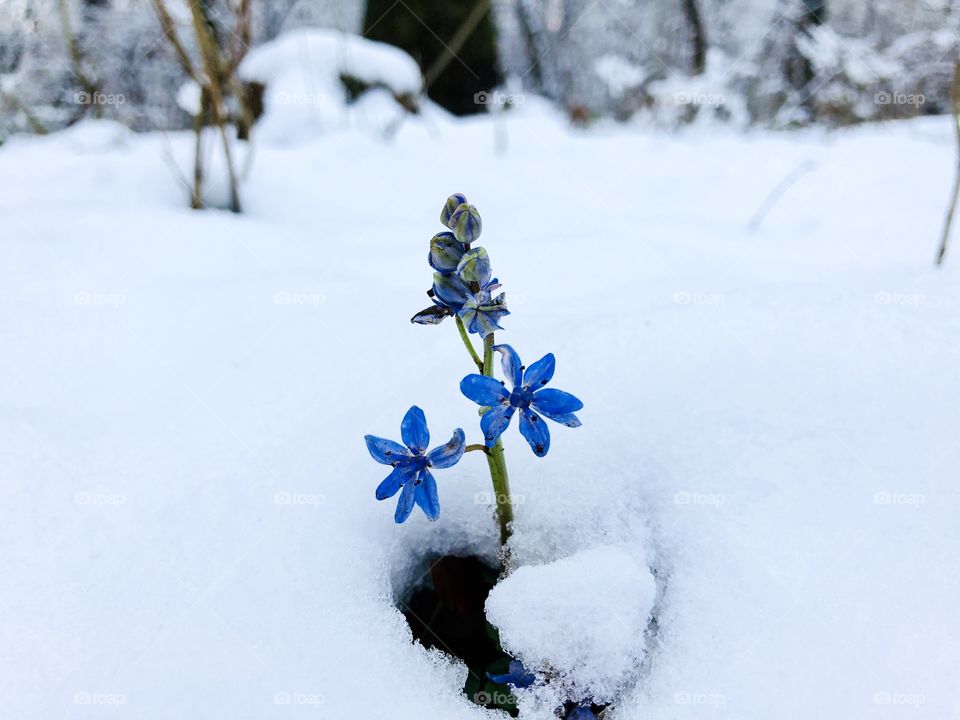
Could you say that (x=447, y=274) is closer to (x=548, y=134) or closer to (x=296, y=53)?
(x=548, y=134)

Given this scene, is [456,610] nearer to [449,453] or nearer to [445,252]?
[449,453]

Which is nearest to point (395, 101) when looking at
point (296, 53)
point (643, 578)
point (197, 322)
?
point (296, 53)

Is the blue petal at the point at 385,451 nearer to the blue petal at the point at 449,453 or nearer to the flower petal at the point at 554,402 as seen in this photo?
the blue petal at the point at 449,453

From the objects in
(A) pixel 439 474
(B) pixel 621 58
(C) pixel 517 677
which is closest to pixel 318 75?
(A) pixel 439 474

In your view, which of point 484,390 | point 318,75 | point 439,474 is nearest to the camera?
point 484,390

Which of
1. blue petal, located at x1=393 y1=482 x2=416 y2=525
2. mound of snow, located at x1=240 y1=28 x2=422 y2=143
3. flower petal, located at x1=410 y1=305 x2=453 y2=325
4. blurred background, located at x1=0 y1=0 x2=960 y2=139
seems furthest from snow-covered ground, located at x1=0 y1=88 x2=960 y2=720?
mound of snow, located at x1=240 y1=28 x2=422 y2=143

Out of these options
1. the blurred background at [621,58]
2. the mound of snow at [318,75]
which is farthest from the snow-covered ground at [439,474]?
the mound of snow at [318,75]
